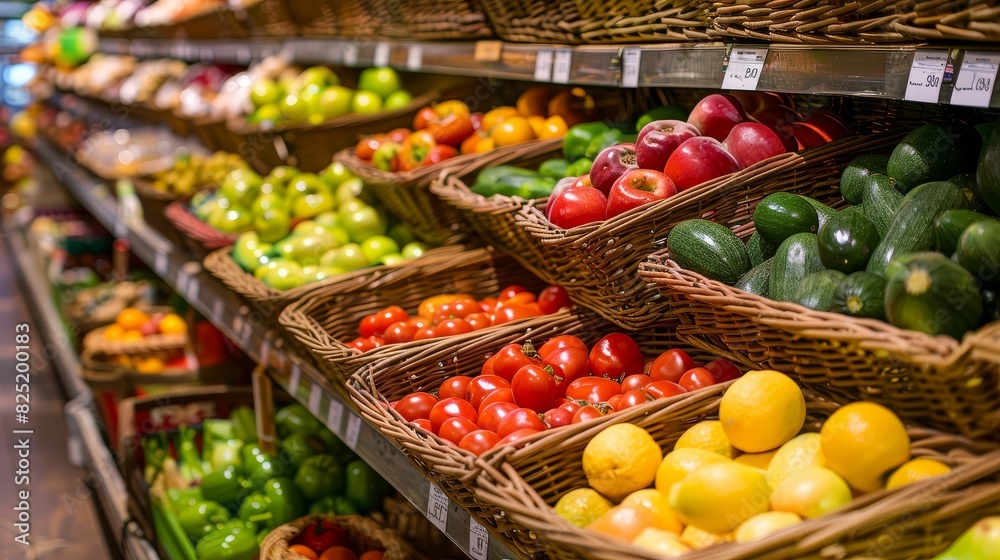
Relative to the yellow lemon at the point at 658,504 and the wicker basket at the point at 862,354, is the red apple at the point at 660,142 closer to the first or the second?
the wicker basket at the point at 862,354

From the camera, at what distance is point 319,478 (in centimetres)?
231

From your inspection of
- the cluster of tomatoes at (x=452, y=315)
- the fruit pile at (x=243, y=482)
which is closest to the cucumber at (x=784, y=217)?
the cluster of tomatoes at (x=452, y=315)

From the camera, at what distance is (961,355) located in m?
0.87

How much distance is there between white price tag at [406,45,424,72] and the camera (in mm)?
2494

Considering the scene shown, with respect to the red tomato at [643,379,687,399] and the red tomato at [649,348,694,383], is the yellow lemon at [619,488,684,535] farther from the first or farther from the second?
the red tomato at [649,348,694,383]

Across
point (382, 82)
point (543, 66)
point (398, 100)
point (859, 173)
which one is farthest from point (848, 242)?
point (382, 82)

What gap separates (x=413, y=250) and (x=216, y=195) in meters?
1.10

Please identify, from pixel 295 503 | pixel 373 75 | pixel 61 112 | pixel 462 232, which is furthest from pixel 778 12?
pixel 61 112

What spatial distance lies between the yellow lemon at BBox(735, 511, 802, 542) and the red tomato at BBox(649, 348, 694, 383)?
501 mm

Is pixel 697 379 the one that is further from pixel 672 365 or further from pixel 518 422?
pixel 518 422

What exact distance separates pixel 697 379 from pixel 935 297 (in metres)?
0.47

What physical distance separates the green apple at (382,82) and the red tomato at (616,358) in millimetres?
1813

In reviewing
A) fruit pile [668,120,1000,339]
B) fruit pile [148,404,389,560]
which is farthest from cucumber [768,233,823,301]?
fruit pile [148,404,389,560]

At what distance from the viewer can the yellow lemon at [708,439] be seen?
3.97 ft
